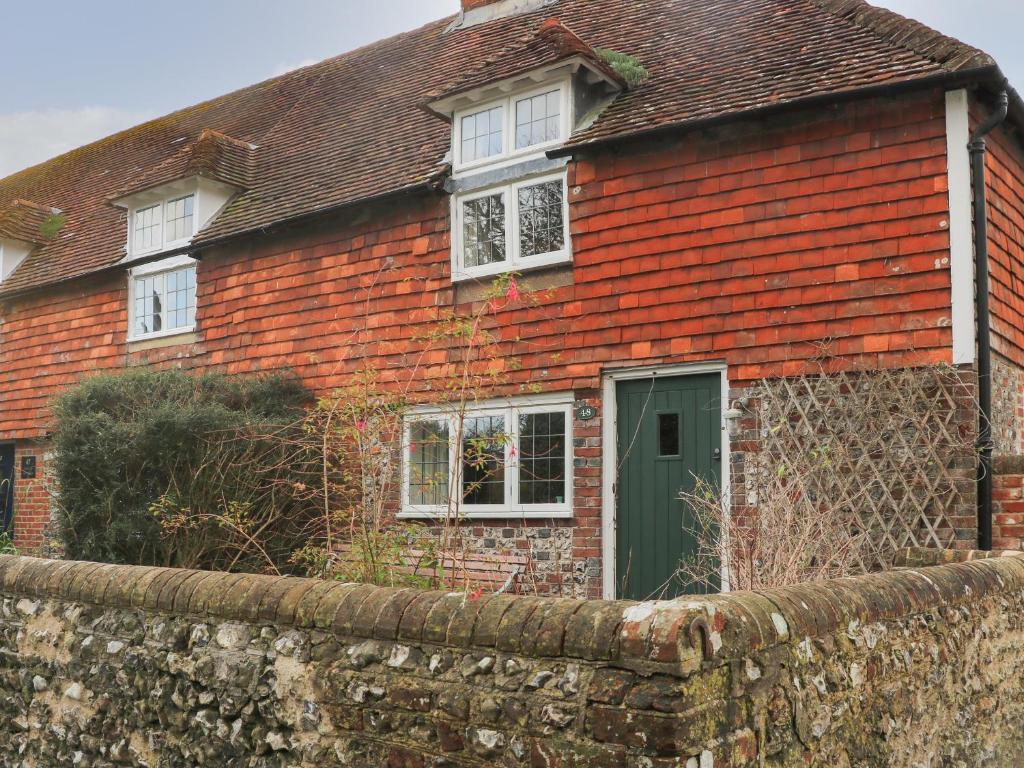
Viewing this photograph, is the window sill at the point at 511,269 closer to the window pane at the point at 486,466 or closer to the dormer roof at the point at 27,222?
the window pane at the point at 486,466

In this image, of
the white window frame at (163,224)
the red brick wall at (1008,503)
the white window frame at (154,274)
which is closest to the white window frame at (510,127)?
the white window frame at (163,224)

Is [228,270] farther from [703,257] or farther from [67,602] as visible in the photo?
[67,602]

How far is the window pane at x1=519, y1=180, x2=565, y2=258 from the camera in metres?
10.5

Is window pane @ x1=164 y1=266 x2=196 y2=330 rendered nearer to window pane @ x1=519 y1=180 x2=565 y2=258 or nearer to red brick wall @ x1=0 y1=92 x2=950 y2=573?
red brick wall @ x1=0 y1=92 x2=950 y2=573

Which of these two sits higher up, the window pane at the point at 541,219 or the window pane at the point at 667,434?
the window pane at the point at 541,219

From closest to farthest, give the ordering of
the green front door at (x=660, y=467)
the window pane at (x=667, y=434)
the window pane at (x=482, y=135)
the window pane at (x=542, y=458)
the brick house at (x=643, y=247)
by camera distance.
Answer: the brick house at (x=643, y=247) < the green front door at (x=660, y=467) < the window pane at (x=667, y=434) < the window pane at (x=542, y=458) < the window pane at (x=482, y=135)

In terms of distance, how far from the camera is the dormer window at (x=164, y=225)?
1424 centimetres

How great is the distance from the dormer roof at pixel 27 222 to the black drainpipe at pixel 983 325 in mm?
15037

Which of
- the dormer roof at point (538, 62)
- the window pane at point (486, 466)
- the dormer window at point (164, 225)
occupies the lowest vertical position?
the window pane at point (486, 466)

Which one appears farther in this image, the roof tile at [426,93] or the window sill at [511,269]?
the window sill at [511,269]

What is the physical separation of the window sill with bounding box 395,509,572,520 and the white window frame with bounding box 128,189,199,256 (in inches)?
211

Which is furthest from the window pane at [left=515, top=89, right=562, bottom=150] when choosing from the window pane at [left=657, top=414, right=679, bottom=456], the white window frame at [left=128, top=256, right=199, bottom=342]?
the white window frame at [left=128, top=256, right=199, bottom=342]

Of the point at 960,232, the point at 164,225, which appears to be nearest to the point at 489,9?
the point at 164,225

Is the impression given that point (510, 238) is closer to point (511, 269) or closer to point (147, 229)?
point (511, 269)
